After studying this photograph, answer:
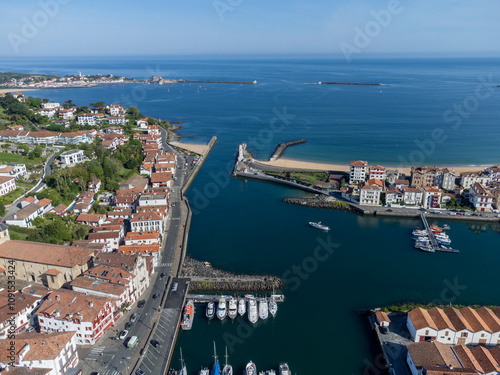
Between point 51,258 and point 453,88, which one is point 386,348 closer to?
point 51,258

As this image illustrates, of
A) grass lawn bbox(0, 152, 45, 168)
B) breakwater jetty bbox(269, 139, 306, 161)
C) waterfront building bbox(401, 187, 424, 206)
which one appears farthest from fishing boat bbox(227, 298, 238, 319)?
breakwater jetty bbox(269, 139, 306, 161)

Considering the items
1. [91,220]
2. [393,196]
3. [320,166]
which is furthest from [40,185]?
[393,196]

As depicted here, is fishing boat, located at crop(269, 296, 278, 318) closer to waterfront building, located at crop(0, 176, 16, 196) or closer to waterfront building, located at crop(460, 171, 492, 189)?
waterfront building, located at crop(0, 176, 16, 196)

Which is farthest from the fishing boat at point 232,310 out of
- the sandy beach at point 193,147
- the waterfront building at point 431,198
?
the sandy beach at point 193,147

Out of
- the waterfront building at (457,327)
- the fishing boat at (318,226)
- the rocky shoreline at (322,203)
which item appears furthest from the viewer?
the rocky shoreline at (322,203)

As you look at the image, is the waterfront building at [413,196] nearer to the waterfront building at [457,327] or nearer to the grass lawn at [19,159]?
the waterfront building at [457,327]

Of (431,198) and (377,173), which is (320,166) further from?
(431,198)
